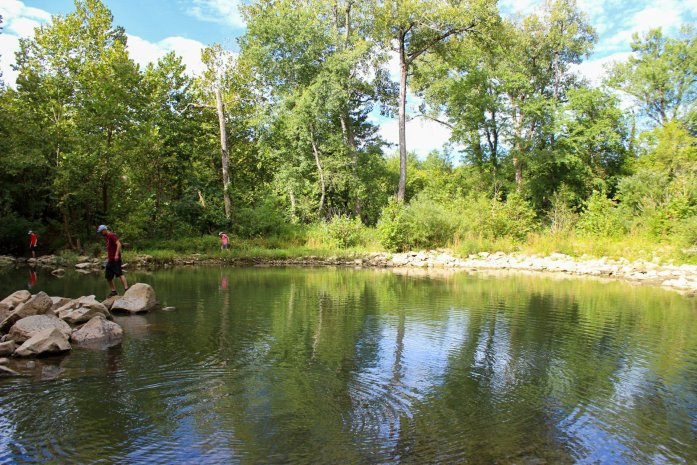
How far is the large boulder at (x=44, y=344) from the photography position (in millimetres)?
7344

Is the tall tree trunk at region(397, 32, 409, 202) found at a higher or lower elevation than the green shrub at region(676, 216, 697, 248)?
higher

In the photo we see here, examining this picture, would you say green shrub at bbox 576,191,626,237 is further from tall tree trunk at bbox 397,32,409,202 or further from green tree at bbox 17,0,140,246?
green tree at bbox 17,0,140,246

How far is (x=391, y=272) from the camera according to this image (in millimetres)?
20969

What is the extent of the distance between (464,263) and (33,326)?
18.2 meters

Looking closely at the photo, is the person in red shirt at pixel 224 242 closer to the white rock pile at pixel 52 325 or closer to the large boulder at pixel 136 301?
the large boulder at pixel 136 301

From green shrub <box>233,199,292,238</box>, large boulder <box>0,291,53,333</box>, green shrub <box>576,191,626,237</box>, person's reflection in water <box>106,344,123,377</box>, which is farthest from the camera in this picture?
green shrub <box>233,199,292,238</box>

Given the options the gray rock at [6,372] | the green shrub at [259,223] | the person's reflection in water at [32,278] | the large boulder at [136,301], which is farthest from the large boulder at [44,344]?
the green shrub at [259,223]

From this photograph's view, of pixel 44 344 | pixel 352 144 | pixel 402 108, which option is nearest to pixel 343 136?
pixel 352 144

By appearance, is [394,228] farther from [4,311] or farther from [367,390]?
[367,390]

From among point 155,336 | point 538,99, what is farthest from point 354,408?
point 538,99

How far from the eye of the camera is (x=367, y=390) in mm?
5992

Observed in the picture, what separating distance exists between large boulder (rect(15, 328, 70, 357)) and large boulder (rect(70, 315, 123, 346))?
63 centimetres

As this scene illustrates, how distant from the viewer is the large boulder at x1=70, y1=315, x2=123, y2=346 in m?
8.31

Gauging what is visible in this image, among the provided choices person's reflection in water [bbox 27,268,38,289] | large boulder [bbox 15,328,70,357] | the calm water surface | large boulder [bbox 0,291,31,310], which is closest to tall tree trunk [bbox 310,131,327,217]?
person's reflection in water [bbox 27,268,38,289]
